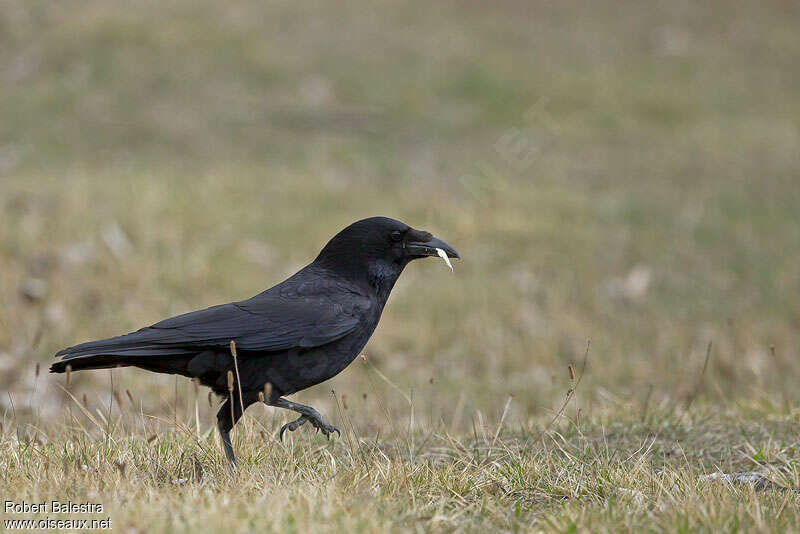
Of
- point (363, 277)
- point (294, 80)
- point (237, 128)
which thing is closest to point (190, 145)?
point (237, 128)

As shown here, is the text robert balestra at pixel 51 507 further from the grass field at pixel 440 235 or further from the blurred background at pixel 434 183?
the blurred background at pixel 434 183

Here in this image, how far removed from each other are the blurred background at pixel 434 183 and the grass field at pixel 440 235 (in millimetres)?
50

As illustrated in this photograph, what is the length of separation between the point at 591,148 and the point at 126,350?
41.3 ft

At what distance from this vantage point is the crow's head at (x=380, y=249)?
13.9 feet

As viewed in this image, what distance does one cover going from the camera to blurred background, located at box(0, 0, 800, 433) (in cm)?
838

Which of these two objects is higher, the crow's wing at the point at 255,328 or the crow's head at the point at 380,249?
the crow's head at the point at 380,249

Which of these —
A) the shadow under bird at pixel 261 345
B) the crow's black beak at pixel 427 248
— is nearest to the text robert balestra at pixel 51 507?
the shadow under bird at pixel 261 345

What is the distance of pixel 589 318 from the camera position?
9297 mm

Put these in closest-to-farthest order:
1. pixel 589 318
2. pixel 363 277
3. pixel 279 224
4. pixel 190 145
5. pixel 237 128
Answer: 1. pixel 363 277
2. pixel 589 318
3. pixel 279 224
4. pixel 190 145
5. pixel 237 128

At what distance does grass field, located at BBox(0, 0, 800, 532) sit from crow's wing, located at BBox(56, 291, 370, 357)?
1.23ft

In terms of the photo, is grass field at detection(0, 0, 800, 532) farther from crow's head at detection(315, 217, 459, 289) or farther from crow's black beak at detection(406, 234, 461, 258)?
crow's black beak at detection(406, 234, 461, 258)

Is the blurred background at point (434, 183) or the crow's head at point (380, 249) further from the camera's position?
the blurred background at point (434, 183)

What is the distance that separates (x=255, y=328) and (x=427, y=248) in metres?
0.90

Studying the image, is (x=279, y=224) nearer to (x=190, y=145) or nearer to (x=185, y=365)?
(x=190, y=145)
